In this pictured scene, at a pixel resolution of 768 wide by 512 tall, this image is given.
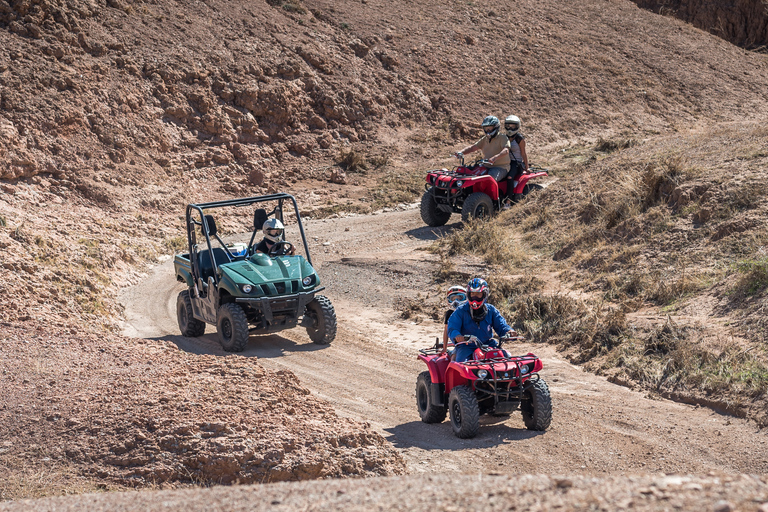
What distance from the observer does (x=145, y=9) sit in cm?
2769

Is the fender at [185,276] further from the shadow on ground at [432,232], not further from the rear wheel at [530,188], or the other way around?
the rear wheel at [530,188]

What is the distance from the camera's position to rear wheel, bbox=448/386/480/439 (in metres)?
8.37

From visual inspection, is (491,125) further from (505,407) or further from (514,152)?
(505,407)

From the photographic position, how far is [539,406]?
8.56 meters

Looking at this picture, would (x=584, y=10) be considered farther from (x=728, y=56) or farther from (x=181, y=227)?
(x=181, y=227)

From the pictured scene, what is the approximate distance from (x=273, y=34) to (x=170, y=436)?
2466 centimetres

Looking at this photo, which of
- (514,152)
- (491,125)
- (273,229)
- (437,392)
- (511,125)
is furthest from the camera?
(514,152)

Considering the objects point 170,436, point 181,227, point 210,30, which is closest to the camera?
point 170,436

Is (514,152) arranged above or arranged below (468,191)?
above

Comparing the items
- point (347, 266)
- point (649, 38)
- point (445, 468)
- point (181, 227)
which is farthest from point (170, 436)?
point (649, 38)

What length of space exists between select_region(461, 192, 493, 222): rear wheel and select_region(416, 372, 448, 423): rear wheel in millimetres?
10399

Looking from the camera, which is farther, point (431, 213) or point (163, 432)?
point (431, 213)

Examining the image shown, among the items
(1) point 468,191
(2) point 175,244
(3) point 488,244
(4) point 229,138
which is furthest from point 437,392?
(4) point 229,138

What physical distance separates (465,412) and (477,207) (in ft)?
38.9
